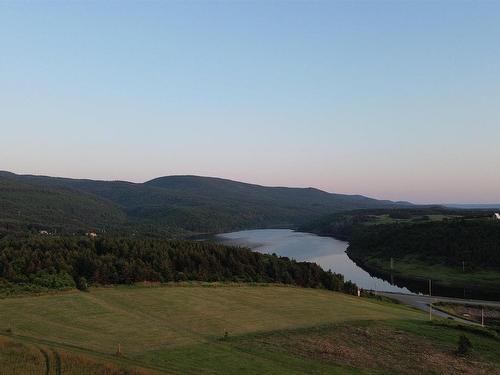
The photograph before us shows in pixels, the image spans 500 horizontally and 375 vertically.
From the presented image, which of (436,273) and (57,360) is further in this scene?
(436,273)

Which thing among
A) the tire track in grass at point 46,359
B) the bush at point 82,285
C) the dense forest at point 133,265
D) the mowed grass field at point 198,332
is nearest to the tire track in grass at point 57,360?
the mowed grass field at point 198,332

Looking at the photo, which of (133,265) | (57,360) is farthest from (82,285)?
(57,360)

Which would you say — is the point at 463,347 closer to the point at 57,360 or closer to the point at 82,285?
the point at 57,360

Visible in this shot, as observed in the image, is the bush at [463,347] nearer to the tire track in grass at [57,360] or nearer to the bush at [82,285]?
the tire track in grass at [57,360]

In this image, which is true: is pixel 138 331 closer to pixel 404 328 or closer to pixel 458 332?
pixel 404 328

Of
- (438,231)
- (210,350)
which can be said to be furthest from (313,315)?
(438,231)
